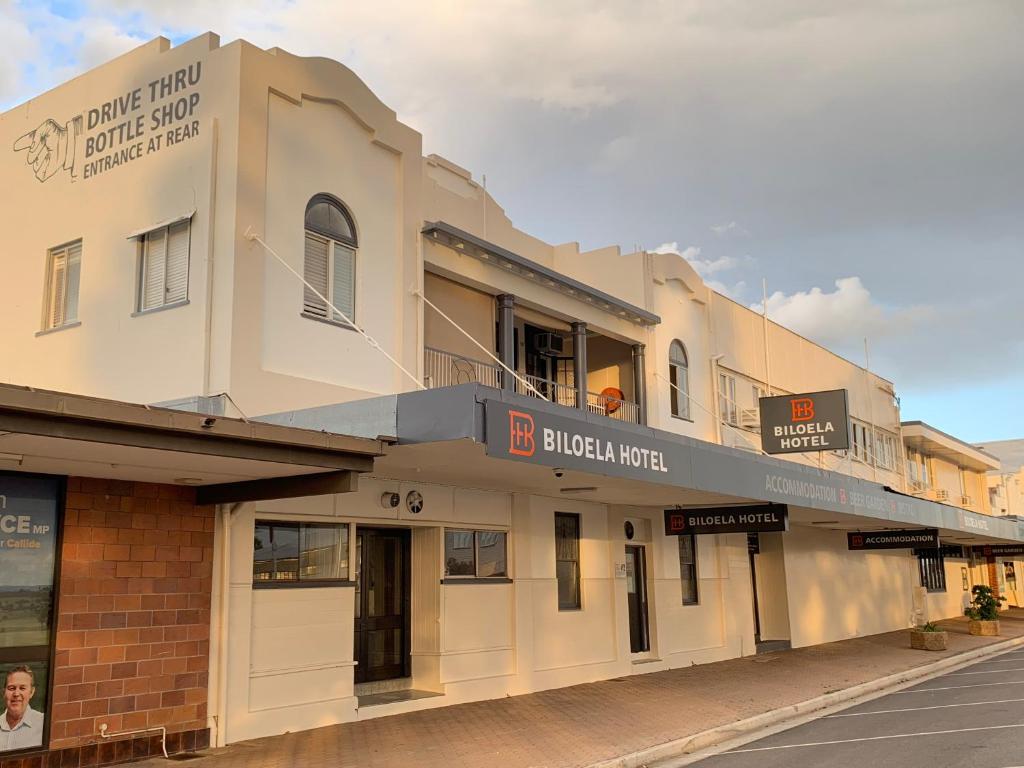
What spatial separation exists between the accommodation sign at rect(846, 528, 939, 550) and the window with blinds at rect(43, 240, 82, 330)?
21.0 metres

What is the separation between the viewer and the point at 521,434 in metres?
10.0

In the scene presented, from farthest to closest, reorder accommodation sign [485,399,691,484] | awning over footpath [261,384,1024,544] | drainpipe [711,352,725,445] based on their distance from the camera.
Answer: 1. drainpipe [711,352,725,445]
2. accommodation sign [485,399,691,484]
3. awning over footpath [261,384,1024,544]

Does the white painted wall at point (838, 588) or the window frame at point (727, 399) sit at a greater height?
the window frame at point (727, 399)

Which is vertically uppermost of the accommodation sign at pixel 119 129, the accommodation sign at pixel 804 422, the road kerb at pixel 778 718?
the accommodation sign at pixel 119 129

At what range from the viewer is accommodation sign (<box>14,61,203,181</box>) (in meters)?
12.5

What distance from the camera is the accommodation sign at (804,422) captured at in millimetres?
20641

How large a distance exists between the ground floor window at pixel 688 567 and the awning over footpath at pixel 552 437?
400cm

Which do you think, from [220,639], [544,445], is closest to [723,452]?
[544,445]

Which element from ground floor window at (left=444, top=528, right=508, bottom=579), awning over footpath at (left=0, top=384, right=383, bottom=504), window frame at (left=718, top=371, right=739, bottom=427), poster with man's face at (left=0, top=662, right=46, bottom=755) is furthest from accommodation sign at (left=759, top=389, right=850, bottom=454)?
poster with man's face at (left=0, top=662, right=46, bottom=755)

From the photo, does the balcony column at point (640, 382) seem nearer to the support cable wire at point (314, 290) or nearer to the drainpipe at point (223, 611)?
the support cable wire at point (314, 290)

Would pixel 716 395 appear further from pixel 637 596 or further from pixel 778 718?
pixel 778 718

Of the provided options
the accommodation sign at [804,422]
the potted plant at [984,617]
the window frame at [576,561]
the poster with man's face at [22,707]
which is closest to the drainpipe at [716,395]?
the accommodation sign at [804,422]

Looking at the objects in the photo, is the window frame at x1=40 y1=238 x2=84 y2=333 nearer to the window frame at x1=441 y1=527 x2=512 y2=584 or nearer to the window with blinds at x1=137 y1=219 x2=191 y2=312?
the window with blinds at x1=137 y1=219 x2=191 y2=312

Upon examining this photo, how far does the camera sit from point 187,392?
1160 cm
